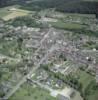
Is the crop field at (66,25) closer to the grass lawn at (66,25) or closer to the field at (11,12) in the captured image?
the grass lawn at (66,25)

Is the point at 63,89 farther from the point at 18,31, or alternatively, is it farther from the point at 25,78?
the point at 18,31

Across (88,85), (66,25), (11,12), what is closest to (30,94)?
(88,85)

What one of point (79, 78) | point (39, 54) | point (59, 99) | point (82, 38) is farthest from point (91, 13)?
point (59, 99)

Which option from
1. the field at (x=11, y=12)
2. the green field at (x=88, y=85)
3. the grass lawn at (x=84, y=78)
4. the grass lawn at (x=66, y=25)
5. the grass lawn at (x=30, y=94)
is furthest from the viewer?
the field at (x=11, y=12)

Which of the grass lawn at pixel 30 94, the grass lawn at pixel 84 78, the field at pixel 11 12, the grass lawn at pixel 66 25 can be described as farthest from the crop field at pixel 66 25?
the grass lawn at pixel 30 94

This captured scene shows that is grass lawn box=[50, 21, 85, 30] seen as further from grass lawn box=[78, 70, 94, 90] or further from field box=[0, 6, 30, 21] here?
grass lawn box=[78, 70, 94, 90]

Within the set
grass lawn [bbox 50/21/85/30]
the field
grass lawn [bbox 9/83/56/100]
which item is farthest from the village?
the field

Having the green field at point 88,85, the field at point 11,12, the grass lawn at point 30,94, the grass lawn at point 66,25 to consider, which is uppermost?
the field at point 11,12
